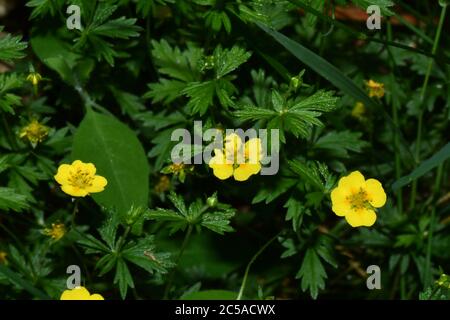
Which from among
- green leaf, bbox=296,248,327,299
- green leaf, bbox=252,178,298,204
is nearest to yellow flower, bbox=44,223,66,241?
green leaf, bbox=252,178,298,204

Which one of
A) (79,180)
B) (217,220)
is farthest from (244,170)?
(79,180)

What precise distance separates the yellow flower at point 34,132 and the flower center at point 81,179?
33cm

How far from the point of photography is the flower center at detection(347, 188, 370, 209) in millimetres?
2217

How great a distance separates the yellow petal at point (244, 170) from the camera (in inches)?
86.6

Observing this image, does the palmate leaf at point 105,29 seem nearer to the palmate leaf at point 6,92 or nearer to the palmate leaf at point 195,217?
the palmate leaf at point 6,92

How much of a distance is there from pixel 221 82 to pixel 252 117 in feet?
0.70

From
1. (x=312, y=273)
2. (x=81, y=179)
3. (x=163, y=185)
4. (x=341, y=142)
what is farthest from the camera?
(x=163, y=185)

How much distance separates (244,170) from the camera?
7.23 ft

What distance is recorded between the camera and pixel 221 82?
2404mm

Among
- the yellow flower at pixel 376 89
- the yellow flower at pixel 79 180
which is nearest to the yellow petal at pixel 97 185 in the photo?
the yellow flower at pixel 79 180

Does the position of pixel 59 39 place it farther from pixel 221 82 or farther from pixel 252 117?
pixel 252 117

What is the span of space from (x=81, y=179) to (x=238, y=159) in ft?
1.57

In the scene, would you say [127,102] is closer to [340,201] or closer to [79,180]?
[79,180]

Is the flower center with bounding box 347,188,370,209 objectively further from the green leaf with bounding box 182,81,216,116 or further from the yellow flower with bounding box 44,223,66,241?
the yellow flower with bounding box 44,223,66,241
